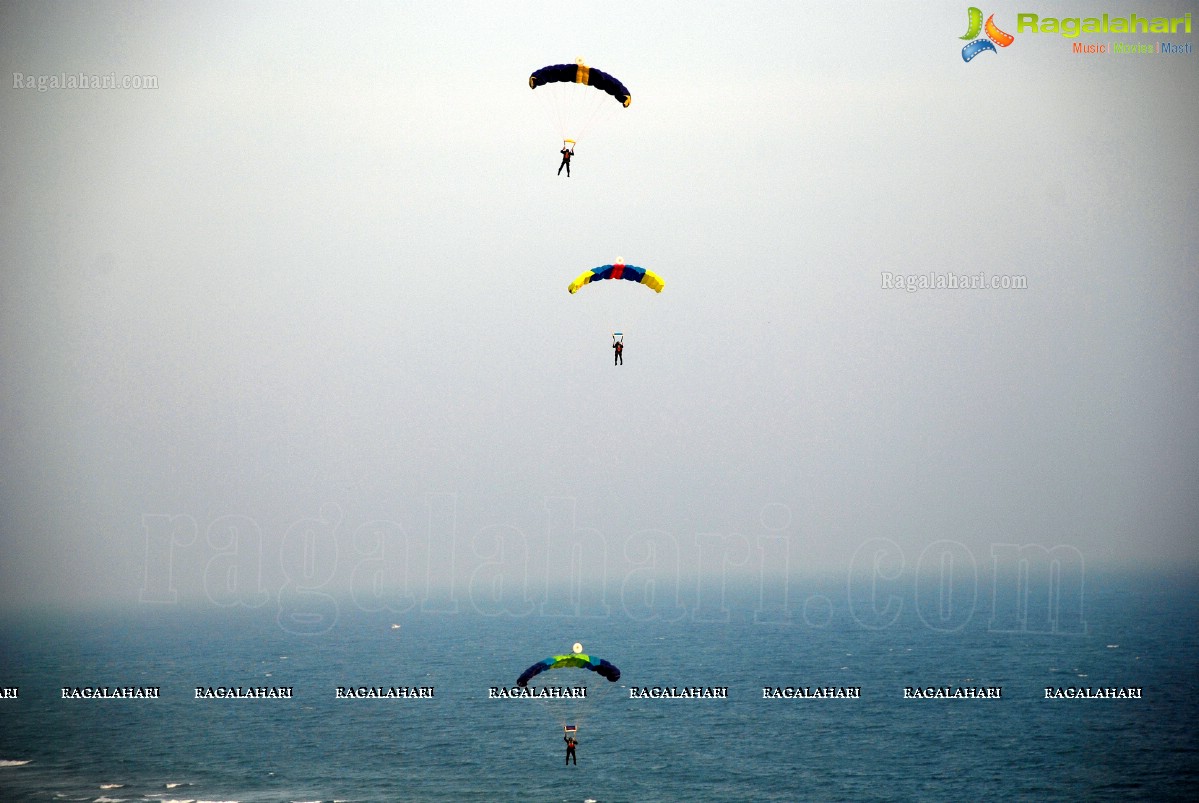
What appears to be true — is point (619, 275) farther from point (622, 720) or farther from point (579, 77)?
point (622, 720)

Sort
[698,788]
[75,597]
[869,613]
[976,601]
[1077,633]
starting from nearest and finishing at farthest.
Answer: [698,788] < [1077,633] < [75,597] < [869,613] < [976,601]

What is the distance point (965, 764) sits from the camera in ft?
250

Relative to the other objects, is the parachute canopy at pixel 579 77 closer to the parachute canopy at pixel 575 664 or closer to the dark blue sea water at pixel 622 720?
the parachute canopy at pixel 575 664

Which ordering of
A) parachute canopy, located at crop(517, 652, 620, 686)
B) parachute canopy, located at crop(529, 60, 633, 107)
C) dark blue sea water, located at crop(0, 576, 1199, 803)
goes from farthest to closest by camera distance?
1. dark blue sea water, located at crop(0, 576, 1199, 803)
2. parachute canopy, located at crop(529, 60, 633, 107)
3. parachute canopy, located at crop(517, 652, 620, 686)

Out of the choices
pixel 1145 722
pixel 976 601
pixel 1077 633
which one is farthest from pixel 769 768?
pixel 976 601

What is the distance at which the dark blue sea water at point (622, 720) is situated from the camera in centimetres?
Result: 7056

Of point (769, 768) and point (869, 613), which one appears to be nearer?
point (769, 768)

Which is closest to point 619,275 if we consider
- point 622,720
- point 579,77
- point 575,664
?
point 579,77

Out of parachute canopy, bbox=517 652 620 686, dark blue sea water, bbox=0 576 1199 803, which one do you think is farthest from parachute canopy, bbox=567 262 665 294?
dark blue sea water, bbox=0 576 1199 803

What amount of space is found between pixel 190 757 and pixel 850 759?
46738mm

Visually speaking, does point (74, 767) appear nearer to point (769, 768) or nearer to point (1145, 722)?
point (769, 768)

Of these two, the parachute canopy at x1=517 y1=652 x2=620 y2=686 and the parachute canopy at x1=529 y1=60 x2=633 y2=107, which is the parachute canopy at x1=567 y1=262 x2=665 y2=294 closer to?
the parachute canopy at x1=529 y1=60 x2=633 y2=107

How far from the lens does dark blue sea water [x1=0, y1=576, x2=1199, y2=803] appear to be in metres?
70.6

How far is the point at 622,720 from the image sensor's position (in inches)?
3401
